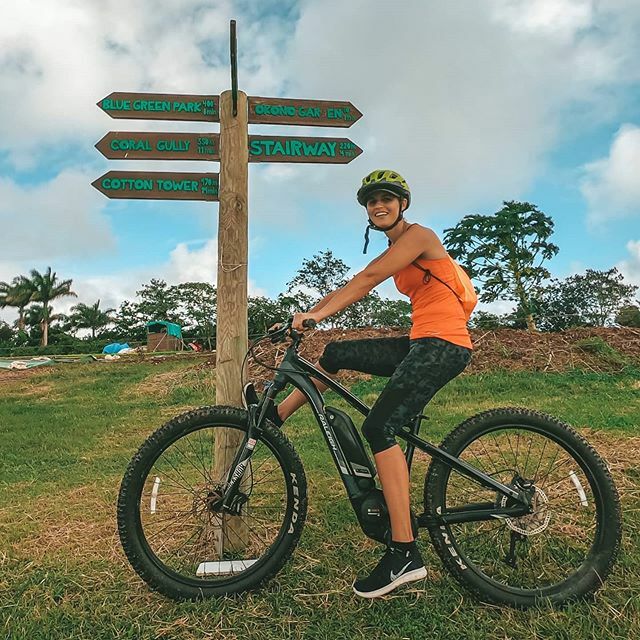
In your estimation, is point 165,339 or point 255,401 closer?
point 255,401

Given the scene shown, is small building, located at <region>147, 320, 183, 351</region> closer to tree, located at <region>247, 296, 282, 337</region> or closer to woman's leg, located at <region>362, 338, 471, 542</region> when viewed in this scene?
tree, located at <region>247, 296, 282, 337</region>

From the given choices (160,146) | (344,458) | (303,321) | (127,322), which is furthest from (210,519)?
(127,322)

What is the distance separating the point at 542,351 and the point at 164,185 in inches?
384

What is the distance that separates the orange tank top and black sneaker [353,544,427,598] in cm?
112

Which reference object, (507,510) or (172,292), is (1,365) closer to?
(507,510)

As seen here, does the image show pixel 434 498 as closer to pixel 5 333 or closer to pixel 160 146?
pixel 160 146

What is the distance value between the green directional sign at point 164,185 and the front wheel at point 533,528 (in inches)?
89.9

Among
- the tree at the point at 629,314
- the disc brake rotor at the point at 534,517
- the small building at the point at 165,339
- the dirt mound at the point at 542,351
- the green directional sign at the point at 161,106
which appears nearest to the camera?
the disc brake rotor at the point at 534,517

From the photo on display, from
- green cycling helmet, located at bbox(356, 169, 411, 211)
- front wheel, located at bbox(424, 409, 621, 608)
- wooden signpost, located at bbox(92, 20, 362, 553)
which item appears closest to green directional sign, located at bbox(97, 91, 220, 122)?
wooden signpost, located at bbox(92, 20, 362, 553)

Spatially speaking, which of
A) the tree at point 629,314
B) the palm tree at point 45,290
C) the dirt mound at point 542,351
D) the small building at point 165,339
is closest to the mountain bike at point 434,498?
the dirt mound at point 542,351

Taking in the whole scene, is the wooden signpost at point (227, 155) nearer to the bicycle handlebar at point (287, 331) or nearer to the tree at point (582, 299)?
the bicycle handlebar at point (287, 331)

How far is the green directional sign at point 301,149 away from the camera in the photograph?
12.3 feet

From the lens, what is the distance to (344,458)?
2957 mm

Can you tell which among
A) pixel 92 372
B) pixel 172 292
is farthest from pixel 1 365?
pixel 172 292
